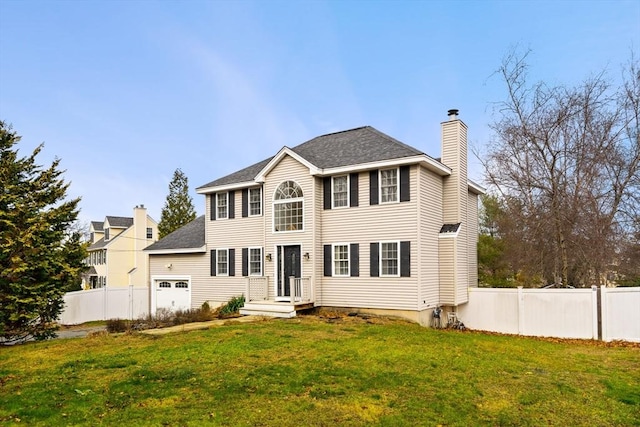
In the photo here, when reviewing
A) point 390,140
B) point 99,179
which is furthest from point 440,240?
point 99,179

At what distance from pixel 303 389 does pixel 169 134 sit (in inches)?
699

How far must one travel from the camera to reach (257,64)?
19.2m

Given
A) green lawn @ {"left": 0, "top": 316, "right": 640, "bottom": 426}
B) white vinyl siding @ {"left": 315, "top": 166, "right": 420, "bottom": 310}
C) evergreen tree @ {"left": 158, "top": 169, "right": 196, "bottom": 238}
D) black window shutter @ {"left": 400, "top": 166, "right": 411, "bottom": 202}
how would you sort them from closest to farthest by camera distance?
1. green lawn @ {"left": 0, "top": 316, "right": 640, "bottom": 426}
2. white vinyl siding @ {"left": 315, "top": 166, "right": 420, "bottom": 310}
3. black window shutter @ {"left": 400, "top": 166, "right": 411, "bottom": 202}
4. evergreen tree @ {"left": 158, "top": 169, "right": 196, "bottom": 238}

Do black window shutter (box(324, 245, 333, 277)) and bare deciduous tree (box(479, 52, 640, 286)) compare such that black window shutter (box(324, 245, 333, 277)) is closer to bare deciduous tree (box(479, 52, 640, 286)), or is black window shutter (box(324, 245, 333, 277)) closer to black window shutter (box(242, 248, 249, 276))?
black window shutter (box(242, 248, 249, 276))

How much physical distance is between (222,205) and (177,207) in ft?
83.3

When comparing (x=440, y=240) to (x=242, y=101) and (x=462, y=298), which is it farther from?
(x=242, y=101)

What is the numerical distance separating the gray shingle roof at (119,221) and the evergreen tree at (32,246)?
94.2 ft

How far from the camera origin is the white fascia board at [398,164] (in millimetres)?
14422

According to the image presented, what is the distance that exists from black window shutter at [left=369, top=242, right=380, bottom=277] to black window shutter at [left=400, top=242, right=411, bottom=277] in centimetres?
89

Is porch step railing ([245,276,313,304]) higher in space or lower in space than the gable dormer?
lower

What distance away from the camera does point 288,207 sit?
17031 mm

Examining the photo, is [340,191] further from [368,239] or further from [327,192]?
[368,239]

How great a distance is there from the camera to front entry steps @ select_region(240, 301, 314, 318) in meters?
15.2

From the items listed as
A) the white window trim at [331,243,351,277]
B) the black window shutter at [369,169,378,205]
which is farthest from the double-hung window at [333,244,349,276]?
the black window shutter at [369,169,378,205]
